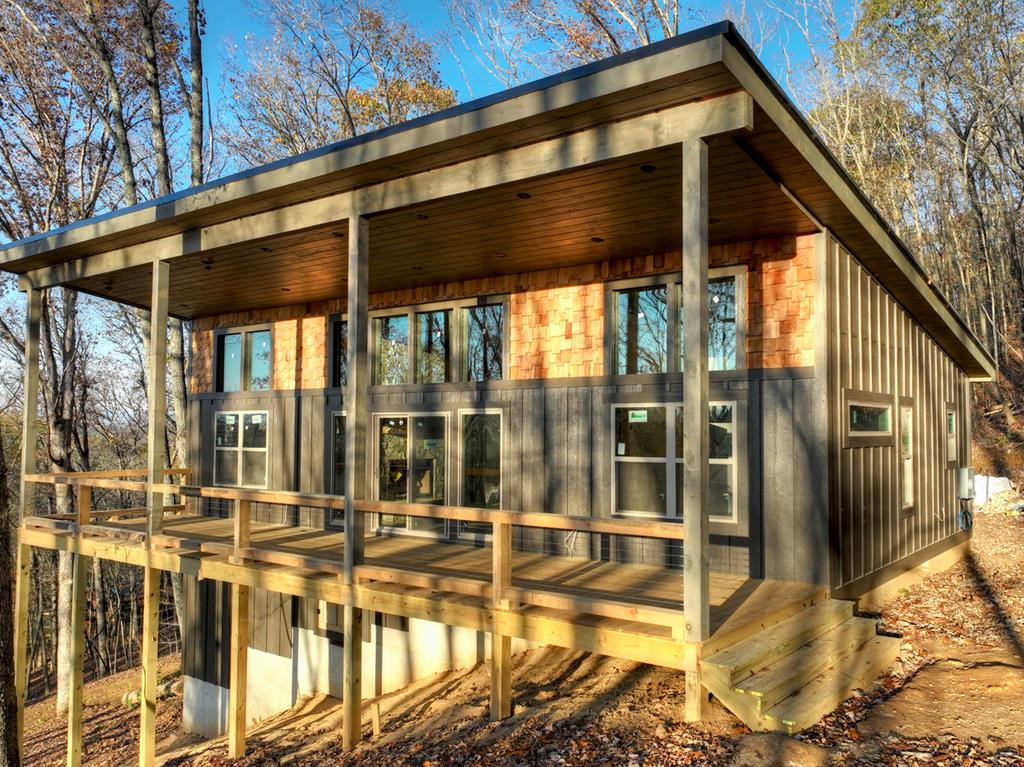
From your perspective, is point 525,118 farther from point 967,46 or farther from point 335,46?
point 967,46

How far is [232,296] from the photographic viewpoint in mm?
10914

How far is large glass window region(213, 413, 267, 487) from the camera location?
11609 mm

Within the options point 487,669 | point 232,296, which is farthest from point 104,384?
point 487,669

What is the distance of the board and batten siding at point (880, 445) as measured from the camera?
7.20m

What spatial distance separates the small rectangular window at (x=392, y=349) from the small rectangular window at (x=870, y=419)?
5374mm

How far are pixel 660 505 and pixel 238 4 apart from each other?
20023 millimetres

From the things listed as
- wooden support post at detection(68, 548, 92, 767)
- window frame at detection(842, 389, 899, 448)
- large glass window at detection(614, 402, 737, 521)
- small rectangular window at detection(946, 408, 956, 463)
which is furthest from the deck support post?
small rectangular window at detection(946, 408, 956, 463)

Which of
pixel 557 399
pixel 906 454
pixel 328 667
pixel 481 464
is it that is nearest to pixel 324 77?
pixel 481 464

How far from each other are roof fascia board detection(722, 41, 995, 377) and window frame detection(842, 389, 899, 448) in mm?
1336

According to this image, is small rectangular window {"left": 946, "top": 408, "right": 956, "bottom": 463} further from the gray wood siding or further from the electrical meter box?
the gray wood siding

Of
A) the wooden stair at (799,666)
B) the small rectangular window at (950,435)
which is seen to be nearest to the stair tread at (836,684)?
the wooden stair at (799,666)

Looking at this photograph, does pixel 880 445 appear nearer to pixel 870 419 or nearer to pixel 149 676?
pixel 870 419

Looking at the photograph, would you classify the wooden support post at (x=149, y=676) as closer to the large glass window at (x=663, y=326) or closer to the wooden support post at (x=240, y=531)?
the wooden support post at (x=240, y=531)

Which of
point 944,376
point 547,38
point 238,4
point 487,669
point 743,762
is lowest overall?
point 487,669
